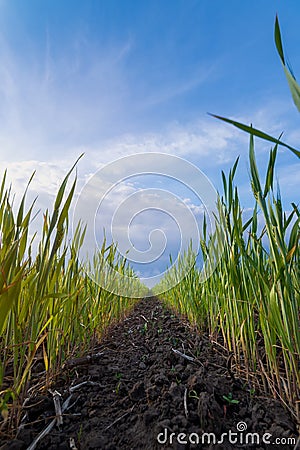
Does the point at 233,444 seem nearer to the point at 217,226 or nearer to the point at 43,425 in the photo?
the point at 43,425

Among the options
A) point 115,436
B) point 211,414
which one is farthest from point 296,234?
point 115,436

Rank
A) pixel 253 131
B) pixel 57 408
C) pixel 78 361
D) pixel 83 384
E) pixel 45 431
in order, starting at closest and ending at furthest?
pixel 253 131 → pixel 45 431 → pixel 57 408 → pixel 83 384 → pixel 78 361

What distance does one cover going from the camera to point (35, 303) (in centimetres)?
84

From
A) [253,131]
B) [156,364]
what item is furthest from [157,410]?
[253,131]

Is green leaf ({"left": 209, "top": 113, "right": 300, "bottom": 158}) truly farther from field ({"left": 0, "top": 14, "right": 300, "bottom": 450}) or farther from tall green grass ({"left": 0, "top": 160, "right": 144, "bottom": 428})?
tall green grass ({"left": 0, "top": 160, "right": 144, "bottom": 428})

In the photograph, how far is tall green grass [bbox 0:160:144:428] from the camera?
80cm

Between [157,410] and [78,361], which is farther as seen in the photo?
[78,361]

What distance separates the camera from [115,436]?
84cm

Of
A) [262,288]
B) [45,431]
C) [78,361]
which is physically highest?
[262,288]

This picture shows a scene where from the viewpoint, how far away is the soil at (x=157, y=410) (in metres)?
0.78

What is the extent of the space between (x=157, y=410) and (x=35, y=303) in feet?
1.45

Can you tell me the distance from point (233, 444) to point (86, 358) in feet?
2.48

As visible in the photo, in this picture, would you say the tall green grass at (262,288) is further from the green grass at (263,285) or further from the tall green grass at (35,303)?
the tall green grass at (35,303)

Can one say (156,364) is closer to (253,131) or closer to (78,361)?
(78,361)
